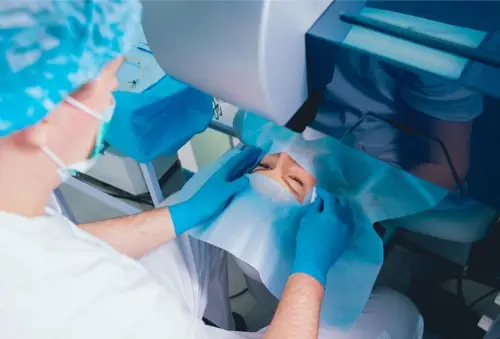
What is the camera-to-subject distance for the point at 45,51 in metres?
0.55

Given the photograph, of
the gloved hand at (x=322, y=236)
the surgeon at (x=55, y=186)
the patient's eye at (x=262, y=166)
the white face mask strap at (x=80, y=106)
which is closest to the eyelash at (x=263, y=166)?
the patient's eye at (x=262, y=166)

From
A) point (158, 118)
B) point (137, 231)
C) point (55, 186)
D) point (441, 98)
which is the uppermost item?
point (441, 98)

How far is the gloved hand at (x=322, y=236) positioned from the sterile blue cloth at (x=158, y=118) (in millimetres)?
322

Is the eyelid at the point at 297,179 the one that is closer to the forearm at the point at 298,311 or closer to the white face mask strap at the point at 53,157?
the forearm at the point at 298,311

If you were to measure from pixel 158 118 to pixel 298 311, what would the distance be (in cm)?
51

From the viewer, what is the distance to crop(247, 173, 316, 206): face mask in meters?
0.96

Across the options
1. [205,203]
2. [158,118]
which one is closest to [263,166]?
[205,203]

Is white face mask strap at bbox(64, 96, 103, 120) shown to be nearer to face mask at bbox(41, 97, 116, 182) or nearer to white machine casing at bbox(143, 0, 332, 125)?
face mask at bbox(41, 97, 116, 182)

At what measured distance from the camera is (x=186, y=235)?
1.07 m

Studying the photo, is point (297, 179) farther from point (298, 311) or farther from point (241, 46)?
point (241, 46)

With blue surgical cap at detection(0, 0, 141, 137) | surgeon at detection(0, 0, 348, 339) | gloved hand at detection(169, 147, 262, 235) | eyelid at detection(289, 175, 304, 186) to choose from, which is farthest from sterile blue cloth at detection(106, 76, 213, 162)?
blue surgical cap at detection(0, 0, 141, 137)

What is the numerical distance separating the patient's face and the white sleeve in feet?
1.25

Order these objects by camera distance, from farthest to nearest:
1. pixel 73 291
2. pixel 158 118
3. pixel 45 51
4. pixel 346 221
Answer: pixel 158 118 < pixel 346 221 < pixel 73 291 < pixel 45 51

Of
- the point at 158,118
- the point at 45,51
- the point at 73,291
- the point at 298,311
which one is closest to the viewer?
the point at 45,51
